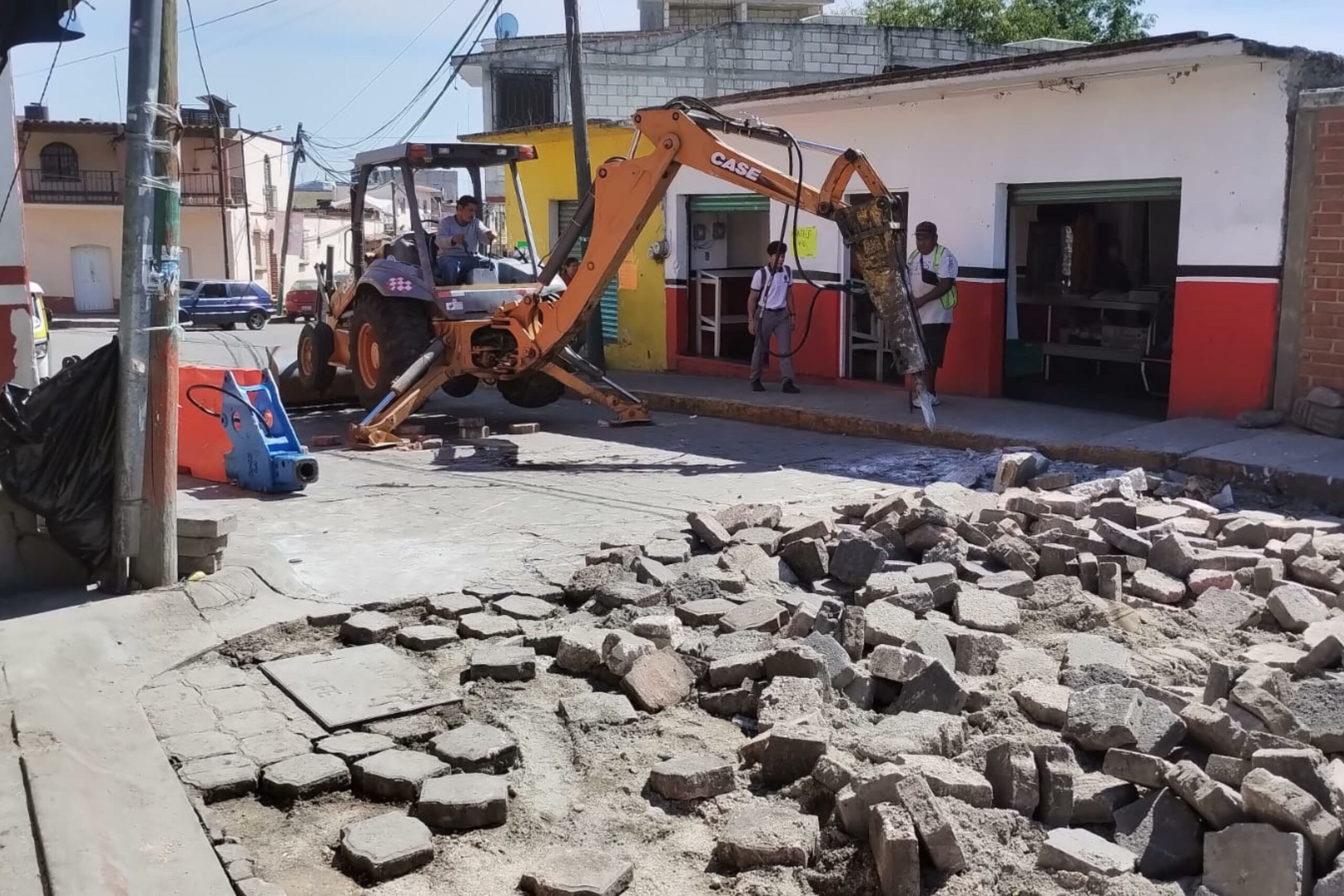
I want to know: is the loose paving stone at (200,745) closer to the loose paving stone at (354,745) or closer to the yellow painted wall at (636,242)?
the loose paving stone at (354,745)

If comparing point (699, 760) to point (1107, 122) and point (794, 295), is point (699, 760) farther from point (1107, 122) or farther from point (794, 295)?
point (794, 295)

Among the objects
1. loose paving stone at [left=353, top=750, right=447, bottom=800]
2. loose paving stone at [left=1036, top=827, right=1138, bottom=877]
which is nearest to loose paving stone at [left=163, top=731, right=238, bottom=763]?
loose paving stone at [left=353, top=750, right=447, bottom=800]

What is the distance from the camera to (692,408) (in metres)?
14.1

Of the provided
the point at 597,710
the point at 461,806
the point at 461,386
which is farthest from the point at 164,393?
the point at 461,386

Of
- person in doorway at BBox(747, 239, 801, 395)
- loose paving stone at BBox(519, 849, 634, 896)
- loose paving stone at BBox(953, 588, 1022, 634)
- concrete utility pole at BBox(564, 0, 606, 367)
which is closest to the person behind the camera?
loose paving stone at BBox(519, 849, 634, 896)

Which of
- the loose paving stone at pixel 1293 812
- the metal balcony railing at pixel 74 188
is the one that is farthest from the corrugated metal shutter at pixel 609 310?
the metal balcony railing at pixel 74 188

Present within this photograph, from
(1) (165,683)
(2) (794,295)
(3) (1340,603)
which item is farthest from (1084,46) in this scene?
(1) (165,683)

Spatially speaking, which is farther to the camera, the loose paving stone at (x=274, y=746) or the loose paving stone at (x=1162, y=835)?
the loose paving stone at (x=274, y=746)

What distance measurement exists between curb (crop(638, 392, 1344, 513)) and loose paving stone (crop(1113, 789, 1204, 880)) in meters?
5.35

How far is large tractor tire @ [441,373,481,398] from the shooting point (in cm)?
1268

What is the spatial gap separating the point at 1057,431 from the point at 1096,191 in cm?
251

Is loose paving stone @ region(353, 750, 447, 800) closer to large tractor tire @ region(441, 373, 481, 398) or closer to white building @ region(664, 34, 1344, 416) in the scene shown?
large tractor tire @ region(441, 373, 481, 398)

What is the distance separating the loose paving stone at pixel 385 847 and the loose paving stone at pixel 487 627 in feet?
5.80

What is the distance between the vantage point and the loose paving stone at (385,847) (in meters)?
3.97
